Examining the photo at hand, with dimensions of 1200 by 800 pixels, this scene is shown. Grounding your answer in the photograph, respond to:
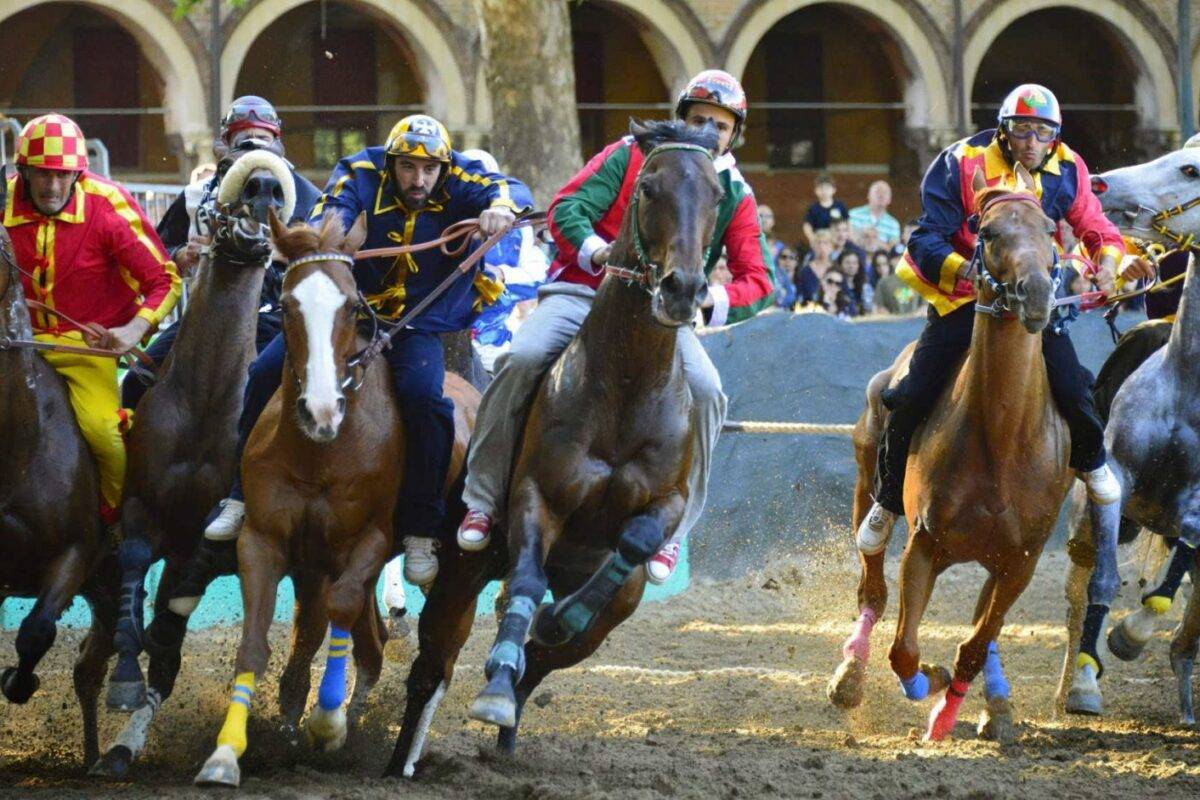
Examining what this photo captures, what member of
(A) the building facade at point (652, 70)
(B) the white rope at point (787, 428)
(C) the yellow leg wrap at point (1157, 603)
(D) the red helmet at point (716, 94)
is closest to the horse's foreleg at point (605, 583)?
(D) the red helmet at point (716, 94)

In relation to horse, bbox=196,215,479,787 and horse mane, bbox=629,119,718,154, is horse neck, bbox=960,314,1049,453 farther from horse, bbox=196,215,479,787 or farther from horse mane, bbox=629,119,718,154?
horse, bbox=196,215,479,787

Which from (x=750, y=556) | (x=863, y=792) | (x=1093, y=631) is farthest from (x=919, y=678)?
(x=750, y=556)

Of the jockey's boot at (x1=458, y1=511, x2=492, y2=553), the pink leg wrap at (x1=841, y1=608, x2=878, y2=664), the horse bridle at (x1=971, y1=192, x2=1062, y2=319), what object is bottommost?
the pink leg wrap at (x1=841, y1=608, x2=878, y2=664)

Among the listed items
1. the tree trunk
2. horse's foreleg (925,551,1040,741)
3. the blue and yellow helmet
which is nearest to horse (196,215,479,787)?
the blue and yellow helmet

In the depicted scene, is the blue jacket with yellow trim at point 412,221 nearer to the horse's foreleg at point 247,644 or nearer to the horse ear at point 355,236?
the horse ear at point 355,236

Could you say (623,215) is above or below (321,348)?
above

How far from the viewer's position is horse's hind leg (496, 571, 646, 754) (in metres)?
7.42

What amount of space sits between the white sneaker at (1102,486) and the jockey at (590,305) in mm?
2152

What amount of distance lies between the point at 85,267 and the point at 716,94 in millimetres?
2937

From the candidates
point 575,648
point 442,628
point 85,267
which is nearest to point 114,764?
point 442,628

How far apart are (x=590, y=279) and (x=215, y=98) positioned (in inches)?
656

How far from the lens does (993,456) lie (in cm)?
803

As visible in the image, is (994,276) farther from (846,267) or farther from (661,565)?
(846,267)

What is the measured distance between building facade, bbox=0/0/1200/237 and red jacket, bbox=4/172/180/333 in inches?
592
